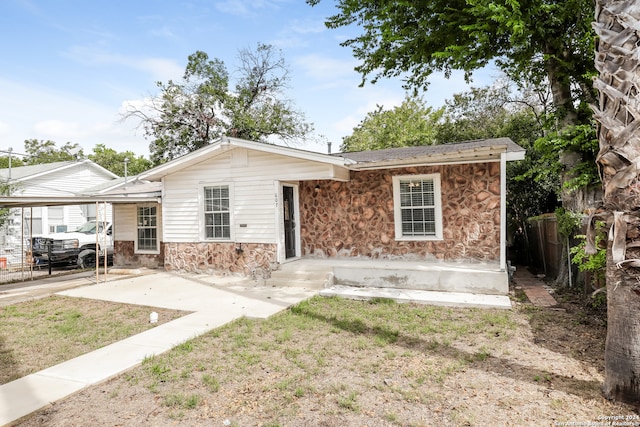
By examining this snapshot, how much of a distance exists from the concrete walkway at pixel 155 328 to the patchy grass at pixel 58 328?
295 mm

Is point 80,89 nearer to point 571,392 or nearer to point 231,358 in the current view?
point 231,358

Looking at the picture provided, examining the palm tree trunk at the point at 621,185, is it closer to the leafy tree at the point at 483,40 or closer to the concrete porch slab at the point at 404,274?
the leafy tree at the point at 483,40

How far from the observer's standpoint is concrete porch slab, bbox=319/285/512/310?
658cm

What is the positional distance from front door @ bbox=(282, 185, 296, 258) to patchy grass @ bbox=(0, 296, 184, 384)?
3.95 meters

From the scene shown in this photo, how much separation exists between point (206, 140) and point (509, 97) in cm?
1755

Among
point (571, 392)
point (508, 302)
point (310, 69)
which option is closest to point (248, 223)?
point (508, 302)

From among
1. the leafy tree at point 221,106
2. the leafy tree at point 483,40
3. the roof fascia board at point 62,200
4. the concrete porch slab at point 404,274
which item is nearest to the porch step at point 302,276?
the concrete porch slab at point 404,274

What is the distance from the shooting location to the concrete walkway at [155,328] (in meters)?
3.65

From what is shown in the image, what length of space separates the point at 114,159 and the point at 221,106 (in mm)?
24854

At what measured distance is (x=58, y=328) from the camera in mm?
5852

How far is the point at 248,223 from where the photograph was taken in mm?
9719

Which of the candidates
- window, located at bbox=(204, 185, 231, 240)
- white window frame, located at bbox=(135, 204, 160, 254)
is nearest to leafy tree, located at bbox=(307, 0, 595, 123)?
window, located at bbox=(204, 185, 231, 240)

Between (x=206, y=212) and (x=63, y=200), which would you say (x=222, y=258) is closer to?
(x=206, y=212)

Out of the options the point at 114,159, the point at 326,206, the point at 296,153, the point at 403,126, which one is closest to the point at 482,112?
the point at 403,126
